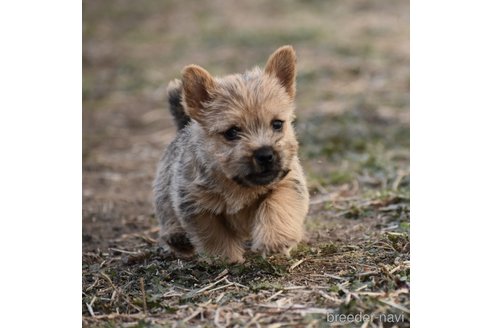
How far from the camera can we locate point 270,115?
6340mm

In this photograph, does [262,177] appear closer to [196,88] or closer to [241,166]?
[241,166]

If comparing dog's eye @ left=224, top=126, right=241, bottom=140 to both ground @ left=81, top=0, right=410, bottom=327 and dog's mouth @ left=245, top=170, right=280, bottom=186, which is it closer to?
dog's mouth @ left=245, top=170, right=280, bottom=186

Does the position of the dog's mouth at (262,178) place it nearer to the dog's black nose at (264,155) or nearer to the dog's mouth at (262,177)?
the dog's mouth at (262,177)

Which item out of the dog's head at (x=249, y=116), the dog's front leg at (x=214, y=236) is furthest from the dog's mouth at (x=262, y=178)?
the dog's front leg at (x=214, y=236)

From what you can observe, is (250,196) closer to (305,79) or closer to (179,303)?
(179,303)

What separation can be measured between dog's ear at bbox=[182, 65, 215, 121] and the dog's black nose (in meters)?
0.95

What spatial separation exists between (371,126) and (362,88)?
223cm

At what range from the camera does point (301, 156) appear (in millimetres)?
8797

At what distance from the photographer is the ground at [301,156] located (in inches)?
224

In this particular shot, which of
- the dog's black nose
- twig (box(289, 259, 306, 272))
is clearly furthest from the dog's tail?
twig (box(289, 259, 306, 272))

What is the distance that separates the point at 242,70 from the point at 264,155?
33.1ft

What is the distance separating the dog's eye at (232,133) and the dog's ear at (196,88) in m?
0.49

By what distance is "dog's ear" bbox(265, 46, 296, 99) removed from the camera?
6.82 m
